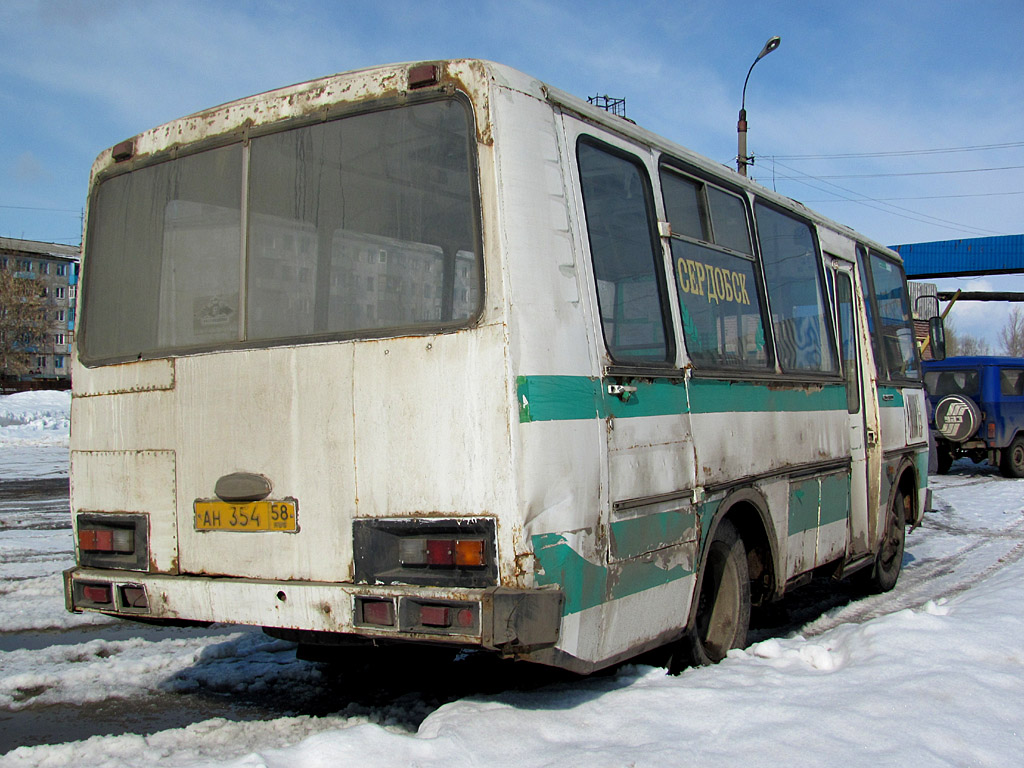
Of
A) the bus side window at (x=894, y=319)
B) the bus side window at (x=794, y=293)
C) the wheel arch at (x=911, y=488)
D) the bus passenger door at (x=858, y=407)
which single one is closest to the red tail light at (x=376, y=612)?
the bus side window at (x=794, y=293)

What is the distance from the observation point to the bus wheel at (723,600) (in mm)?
5105

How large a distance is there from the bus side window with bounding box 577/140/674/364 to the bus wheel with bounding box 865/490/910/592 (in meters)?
4.36

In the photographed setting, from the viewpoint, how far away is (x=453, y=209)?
12.2 feet

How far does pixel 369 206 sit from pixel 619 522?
5.37 ft

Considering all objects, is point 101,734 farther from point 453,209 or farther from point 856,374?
point 856,374

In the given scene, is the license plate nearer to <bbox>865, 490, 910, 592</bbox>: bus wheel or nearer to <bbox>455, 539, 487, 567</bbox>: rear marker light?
<bbox>455, 539, 487, 567</bbox>: rear marker light

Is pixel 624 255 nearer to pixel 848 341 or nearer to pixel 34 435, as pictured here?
pixel 848 341

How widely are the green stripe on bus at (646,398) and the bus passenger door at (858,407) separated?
3.59 ft

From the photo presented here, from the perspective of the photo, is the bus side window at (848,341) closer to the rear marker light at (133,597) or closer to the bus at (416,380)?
the bus at (416,380)

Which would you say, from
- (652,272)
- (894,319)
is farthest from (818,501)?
(894,319)

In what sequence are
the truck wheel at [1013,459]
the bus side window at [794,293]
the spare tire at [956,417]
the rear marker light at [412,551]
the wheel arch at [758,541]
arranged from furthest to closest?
the truck wheel at [1013,459] < the spare tire at [956,417] < the bus side window at [794,293] < the wheel arch at [758,541] < the rear marker light at [412,551]

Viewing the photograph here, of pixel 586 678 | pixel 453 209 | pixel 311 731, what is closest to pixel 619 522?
pixel 586 678

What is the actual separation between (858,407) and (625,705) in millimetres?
4092

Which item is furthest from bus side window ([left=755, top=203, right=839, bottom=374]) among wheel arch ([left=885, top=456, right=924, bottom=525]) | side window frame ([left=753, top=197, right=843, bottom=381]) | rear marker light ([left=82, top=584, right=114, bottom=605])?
rear marker light ([left=82, top=584, right=114, bottom=605])
